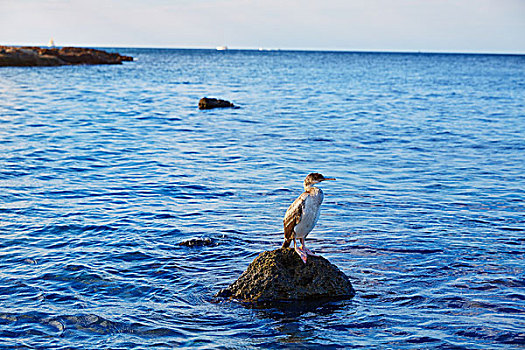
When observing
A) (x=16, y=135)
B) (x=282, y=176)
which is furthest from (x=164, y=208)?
(x=16, y=135)

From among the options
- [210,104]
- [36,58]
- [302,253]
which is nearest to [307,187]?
[302,253]

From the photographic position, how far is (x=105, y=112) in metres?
34.7

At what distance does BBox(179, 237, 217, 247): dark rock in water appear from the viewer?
35.6ft

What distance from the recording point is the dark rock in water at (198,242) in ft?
35.6

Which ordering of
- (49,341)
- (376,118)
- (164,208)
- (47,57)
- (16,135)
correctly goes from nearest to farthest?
(49,341)
(164,208)
(16,135)
(376,118)
(47,57)

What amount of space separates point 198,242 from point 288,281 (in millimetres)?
3211

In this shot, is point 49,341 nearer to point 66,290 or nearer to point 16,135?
point 66,290

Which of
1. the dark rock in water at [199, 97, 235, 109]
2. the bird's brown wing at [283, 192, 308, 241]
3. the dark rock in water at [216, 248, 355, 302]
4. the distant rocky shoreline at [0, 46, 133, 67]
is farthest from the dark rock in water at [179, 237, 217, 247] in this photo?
the distant rocky shoreline at [0, 46, 133, 67]

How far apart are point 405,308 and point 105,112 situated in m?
29.6

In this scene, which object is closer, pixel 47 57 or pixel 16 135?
pixel 16 135

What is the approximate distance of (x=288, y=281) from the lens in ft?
26.7

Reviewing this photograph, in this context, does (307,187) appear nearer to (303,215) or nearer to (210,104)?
(303,215)

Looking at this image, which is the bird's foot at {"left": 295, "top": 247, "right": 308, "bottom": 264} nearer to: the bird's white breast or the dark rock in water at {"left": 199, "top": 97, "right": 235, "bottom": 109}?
the bird's white breast

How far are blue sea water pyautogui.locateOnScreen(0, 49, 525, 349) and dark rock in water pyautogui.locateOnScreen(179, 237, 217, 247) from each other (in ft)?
0.40
